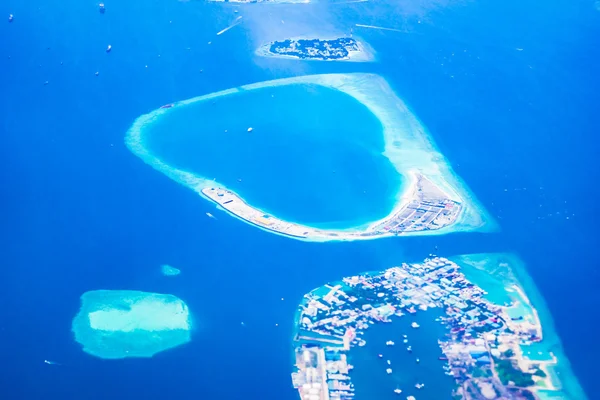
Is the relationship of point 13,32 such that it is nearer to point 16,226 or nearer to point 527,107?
point 16,226

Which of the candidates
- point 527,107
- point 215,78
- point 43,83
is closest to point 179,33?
point 215,78

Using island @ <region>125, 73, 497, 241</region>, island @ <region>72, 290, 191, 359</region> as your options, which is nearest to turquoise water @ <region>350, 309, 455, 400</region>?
island @ <region>125, 73, 497, 241</region>

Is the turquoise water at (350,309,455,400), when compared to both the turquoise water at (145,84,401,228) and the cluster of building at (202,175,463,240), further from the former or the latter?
the turquoise water at (145,84,401,228)

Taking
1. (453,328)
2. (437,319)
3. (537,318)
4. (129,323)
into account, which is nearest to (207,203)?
(129,323)

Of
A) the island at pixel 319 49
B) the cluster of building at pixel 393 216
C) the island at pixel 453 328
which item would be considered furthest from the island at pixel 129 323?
the island at pixel 319 49

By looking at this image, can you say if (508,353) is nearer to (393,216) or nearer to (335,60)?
(393,216)
